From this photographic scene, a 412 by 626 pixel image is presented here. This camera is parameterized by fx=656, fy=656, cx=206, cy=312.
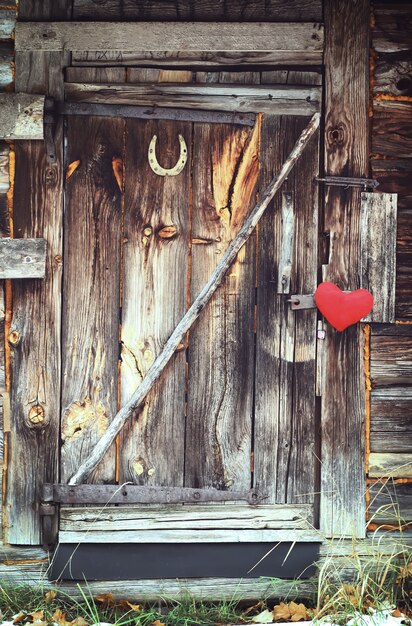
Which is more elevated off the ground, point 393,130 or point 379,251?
point 393,130

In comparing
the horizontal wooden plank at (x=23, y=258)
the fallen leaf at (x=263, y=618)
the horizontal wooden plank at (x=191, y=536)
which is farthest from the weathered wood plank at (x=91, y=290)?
the fallen leaf at (x=263, y=618)

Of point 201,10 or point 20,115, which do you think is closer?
point 20,115

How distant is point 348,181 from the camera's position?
3188 mm

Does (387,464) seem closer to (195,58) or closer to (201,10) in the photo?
(195,58)

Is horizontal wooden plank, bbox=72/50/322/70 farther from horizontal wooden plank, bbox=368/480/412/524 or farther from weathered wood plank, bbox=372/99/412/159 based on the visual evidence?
horizontal wooden plank, bbox=368/480/412/524

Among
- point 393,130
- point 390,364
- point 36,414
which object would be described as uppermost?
point 393,130

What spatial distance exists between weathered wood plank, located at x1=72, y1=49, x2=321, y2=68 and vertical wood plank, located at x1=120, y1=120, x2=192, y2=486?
0.29 meters

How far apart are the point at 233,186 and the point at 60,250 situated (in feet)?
2.92

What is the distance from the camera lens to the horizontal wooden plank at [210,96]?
3.12m

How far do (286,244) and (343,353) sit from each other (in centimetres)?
60

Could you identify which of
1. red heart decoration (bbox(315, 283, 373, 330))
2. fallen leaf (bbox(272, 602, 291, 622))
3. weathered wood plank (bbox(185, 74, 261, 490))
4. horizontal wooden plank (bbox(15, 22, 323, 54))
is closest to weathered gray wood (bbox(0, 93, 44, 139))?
horizontal wooden plank (bbox(15, 22, 323, 54))

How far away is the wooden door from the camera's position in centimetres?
316

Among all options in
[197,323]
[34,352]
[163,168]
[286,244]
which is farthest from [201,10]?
[34,352]

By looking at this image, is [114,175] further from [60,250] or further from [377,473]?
[377,473]
